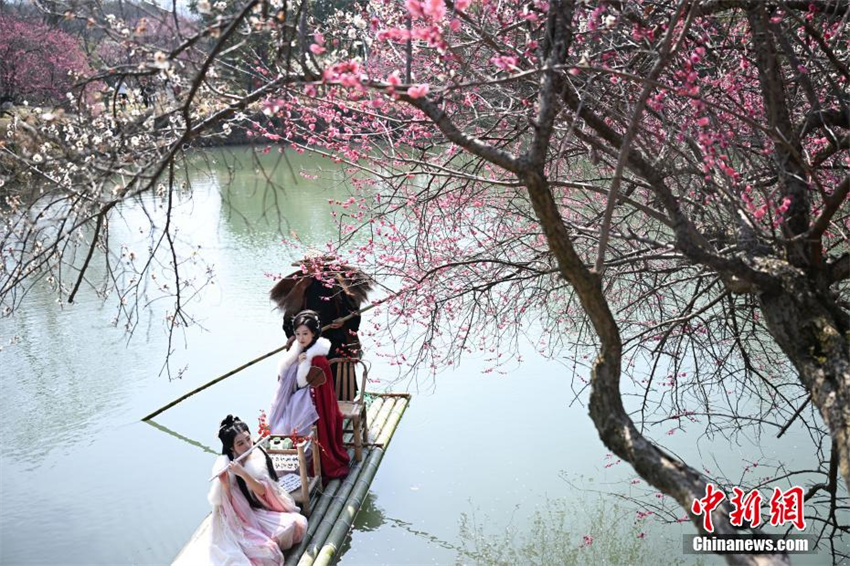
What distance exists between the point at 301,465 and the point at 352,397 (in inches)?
61.8

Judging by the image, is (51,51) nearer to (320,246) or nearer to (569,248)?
(320,246)

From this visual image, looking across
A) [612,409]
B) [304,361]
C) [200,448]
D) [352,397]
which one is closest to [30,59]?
[200,448]

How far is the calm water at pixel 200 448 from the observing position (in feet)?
18.6

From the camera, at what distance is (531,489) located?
6.19 m

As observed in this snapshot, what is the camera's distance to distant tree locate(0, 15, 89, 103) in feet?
63.7

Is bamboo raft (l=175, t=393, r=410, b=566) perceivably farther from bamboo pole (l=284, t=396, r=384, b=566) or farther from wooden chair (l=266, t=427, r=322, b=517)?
wooden chair (l=266, t=427, r=322, b=517)

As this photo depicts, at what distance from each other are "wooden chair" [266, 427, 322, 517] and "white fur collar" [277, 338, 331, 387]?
0.38 m

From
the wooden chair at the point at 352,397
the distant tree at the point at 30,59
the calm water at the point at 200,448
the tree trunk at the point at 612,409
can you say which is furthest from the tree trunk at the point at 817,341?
the distant tree at the point at 30,59

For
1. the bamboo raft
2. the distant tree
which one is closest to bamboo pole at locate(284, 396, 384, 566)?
the bamboo raft

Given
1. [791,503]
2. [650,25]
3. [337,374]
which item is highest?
[650,25]

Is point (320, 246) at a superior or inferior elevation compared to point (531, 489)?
superior

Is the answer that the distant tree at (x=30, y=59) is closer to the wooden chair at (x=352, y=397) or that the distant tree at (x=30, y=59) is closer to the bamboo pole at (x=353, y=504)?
the wooden chair at (x=352, y=397)

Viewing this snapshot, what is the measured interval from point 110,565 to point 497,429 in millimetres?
3168

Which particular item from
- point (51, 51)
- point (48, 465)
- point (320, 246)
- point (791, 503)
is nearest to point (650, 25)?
point (791, 503)
